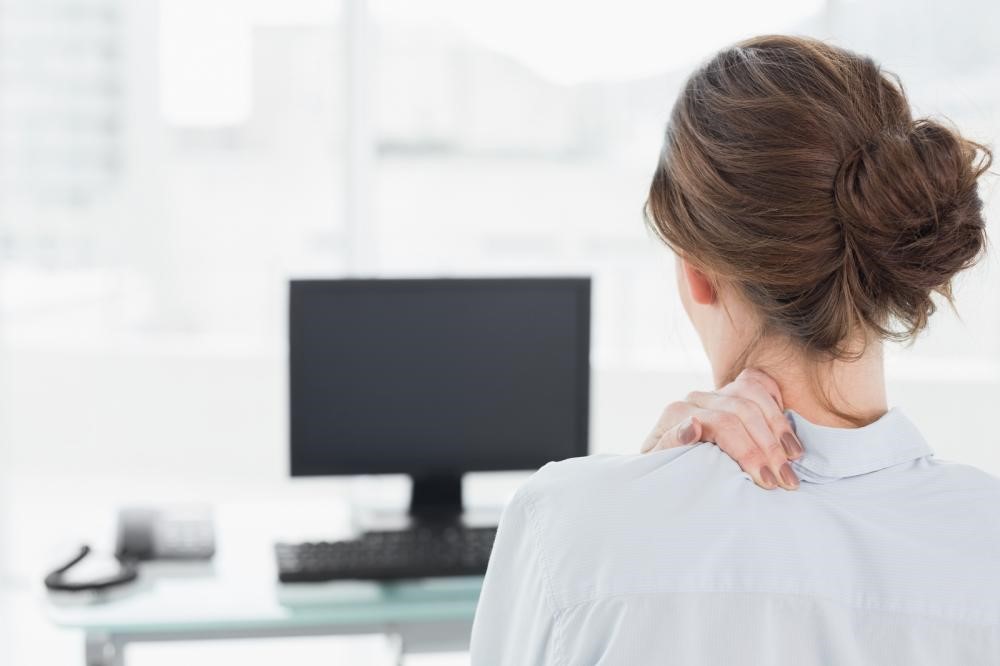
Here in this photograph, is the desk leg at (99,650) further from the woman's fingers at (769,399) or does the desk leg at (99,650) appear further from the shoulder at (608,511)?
the woman's fingers at (769,399)

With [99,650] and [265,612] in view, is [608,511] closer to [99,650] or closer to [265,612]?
[265,612]

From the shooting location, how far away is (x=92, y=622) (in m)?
1.56

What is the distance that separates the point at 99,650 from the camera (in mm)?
1587

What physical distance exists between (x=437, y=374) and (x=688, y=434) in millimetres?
1029

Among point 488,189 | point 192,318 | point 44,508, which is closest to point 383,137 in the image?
point 488,189

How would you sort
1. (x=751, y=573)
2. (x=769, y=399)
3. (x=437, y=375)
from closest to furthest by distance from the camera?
(x=751, y=573)
(x=769, y=399)
(x=437, y=375)

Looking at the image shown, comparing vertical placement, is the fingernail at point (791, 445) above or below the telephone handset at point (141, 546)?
above

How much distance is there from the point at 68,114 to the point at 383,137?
924mm

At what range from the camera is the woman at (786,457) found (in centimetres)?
81

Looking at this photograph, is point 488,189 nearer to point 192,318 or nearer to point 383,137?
point 383,137

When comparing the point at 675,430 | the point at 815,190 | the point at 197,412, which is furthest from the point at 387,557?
the point at 197,412

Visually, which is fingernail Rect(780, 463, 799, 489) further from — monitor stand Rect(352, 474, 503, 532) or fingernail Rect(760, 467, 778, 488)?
monitor stand Rect(352, 474, 503, 532)

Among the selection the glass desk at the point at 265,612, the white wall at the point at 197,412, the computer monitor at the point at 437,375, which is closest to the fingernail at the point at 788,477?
the glass desk at the point at 265,612

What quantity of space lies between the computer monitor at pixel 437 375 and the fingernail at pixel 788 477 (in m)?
1.10
